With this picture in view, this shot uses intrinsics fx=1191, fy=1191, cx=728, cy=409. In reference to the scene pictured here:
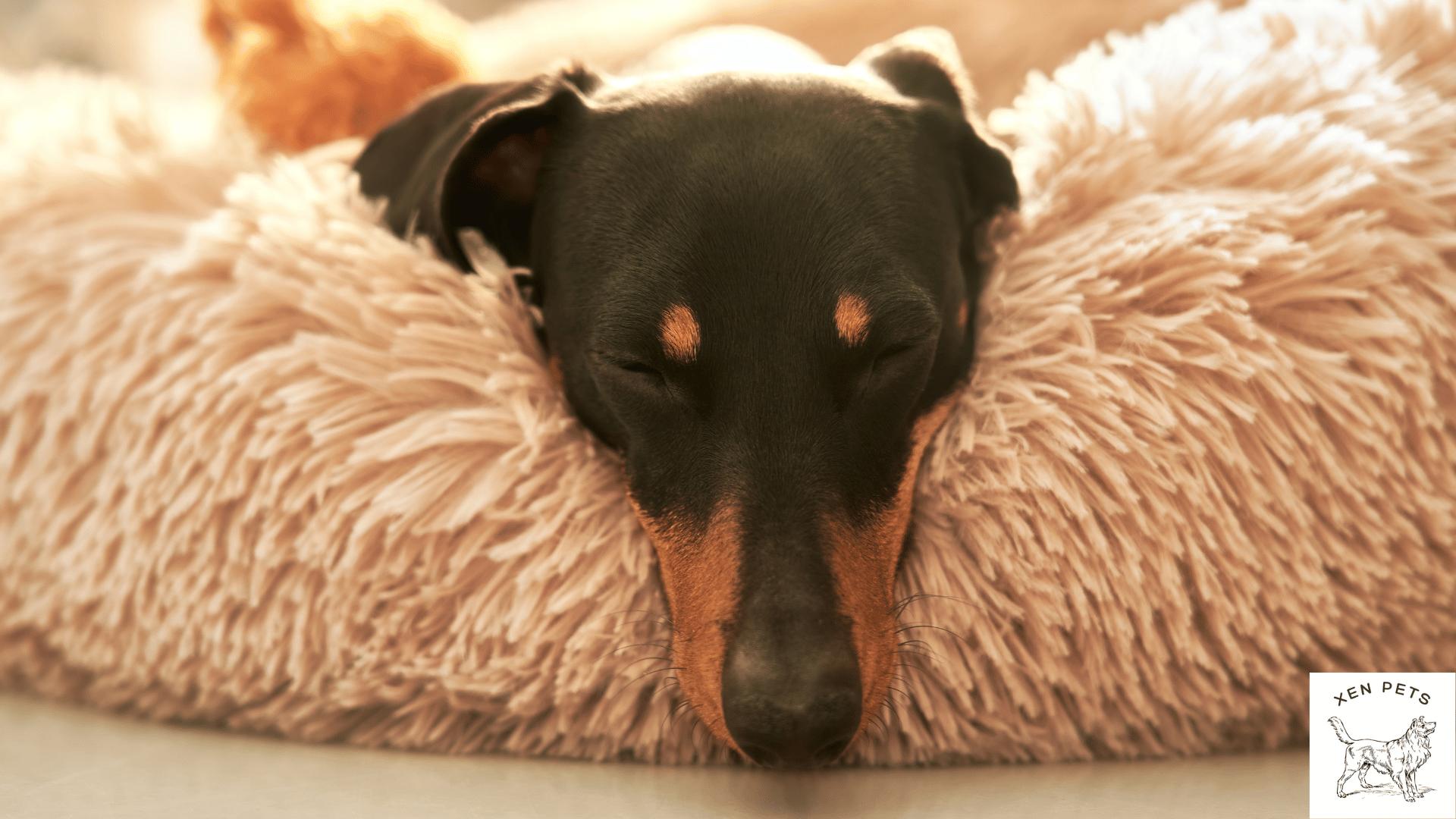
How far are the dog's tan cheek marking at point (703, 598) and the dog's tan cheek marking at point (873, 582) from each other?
91 millimetres

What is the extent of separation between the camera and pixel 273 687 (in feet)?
3.86

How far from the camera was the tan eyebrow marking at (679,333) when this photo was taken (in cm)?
108

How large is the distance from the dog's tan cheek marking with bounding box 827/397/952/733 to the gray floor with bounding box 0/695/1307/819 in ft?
0.29

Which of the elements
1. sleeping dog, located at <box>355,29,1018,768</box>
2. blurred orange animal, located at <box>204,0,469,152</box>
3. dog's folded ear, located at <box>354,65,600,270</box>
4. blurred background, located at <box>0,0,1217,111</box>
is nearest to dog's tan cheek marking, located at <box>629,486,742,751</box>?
sleeping dog, located at <box>355,29,1018,768</box>

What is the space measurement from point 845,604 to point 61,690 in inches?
35.0

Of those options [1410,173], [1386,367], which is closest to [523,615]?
[1386,367]

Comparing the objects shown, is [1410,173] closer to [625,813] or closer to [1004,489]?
[1004,489]

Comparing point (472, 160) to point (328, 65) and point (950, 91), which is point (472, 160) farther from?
point (328, 65)

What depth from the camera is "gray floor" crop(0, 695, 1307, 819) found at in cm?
96

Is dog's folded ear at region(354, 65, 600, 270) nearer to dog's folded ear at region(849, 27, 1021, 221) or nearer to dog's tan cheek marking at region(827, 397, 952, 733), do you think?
dog's folded ear at region(849, 27, 1021, 221)

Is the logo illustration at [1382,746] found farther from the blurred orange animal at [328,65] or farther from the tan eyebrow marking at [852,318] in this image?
the blurred orange animal at [328,65]

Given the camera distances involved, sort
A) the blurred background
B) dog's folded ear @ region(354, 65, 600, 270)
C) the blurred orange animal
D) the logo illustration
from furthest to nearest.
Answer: the blurred background, the blurred orange animal, dog's folded ear @ region(354, 65, 600, 270), the logo illustration

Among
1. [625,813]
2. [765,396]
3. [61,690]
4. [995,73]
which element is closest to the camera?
[625,813]

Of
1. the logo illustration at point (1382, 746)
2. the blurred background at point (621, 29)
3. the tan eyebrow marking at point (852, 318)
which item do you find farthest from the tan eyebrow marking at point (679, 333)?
the blurred background at point (621, 29)
